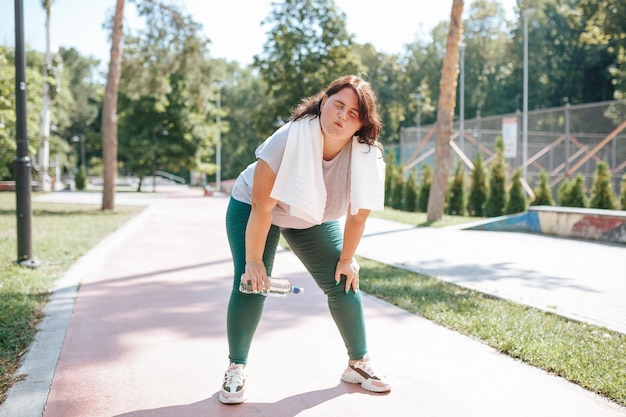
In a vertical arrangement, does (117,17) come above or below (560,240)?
above

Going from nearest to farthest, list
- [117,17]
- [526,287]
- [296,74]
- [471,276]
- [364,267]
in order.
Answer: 1. [526,287]
2. [471,276]
3. [364,267]
4. [117,17]
5. [296,74]

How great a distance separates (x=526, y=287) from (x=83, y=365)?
4.58m

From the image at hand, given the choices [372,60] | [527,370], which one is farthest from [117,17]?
[372,60]

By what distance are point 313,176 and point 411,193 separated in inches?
730

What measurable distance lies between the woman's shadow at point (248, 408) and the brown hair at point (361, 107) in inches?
55.5

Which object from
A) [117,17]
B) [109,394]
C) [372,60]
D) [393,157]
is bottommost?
[109,394]

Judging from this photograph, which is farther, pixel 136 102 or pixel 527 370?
pixel 136 102

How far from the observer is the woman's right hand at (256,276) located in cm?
295

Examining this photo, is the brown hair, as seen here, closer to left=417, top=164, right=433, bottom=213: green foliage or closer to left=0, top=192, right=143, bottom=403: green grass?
left=0, top=192, right=143, bottom=403: green grass

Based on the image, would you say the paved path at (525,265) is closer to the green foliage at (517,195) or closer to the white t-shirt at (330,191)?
the white t-shirt at (330,191)

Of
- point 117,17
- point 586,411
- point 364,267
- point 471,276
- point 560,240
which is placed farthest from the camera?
point 117,17

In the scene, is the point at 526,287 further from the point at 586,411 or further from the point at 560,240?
the point at 560,240

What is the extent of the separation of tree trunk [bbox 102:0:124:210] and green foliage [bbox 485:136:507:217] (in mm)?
11402

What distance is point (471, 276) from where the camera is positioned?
23.0 ft
